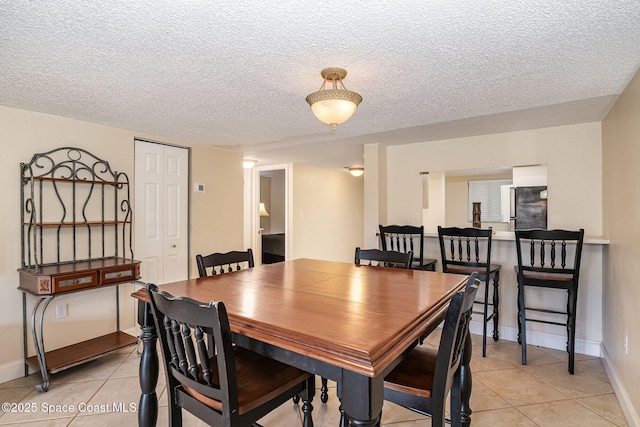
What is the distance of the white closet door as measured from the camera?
3400 millimetres

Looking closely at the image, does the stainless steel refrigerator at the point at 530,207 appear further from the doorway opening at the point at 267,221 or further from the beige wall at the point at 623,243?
the doorway opening at the point at 267,221

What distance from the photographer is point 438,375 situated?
1.25 meters

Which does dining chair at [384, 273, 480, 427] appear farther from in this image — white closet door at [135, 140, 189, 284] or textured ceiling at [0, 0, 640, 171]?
white closet door at [135, 140, 189, 284]

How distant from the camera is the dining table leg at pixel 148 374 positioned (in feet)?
5.15

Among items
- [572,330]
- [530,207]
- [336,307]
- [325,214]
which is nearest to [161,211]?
[336,307]

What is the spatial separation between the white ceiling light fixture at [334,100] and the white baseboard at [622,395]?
2286 mm

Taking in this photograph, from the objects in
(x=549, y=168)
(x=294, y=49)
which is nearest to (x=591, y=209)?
(x=549, y=168)

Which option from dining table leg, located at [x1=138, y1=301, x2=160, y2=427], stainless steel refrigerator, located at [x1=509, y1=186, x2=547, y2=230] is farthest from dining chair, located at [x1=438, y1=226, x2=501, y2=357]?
dining table leg, located at [x1=138, y1=301, x2=160, y2=427]

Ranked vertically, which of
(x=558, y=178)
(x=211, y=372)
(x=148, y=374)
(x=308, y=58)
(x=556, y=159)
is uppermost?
(x=308, y=58)

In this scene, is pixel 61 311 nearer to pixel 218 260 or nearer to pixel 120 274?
pixel 120 274

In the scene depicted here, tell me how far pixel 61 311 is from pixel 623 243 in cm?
419

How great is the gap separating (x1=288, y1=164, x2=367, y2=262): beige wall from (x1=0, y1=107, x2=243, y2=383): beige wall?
2.16m

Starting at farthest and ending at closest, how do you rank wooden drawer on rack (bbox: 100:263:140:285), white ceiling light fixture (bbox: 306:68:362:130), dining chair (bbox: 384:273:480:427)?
wooden drawer on rack (bbox: 100:263:140:285) < white ceiling light fixture (bbox: 306:68:362:130) < dining chair (bbox: 384:273:480:427)

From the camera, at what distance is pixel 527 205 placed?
15.3 feet
